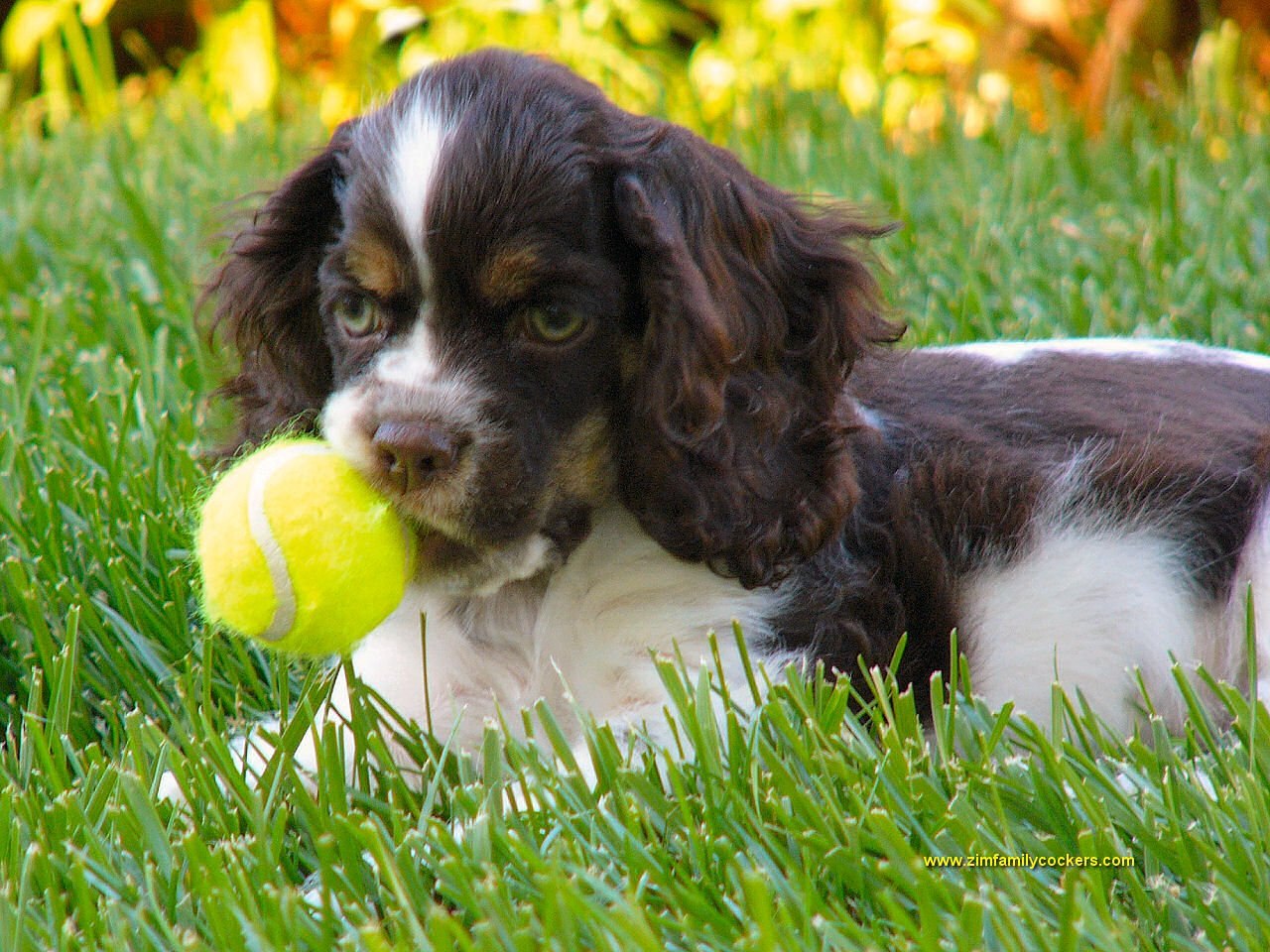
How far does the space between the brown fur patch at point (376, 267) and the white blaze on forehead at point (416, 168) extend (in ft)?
0.18

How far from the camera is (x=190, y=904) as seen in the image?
235cm

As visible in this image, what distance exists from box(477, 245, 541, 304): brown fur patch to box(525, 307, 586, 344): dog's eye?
5 cm

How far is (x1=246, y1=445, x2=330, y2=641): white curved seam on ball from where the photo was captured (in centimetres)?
262

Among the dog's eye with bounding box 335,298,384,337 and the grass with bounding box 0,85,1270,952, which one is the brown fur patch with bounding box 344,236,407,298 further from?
the grass with bounding box 0,85,1270,952

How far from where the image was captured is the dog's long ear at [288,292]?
310cm

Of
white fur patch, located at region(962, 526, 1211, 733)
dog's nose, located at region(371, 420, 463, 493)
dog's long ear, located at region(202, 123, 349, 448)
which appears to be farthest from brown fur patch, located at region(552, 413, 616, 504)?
white fur patch, located at region(962, 526, 1211, 733)

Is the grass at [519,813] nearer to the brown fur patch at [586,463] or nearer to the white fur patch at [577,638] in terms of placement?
the white fur patch at [577,638]

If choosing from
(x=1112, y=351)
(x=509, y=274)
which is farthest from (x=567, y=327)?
(x=1112, y=351)

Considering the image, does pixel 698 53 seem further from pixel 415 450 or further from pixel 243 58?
pixel 415 450

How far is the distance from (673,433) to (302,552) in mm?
668

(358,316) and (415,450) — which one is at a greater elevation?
(358,316)

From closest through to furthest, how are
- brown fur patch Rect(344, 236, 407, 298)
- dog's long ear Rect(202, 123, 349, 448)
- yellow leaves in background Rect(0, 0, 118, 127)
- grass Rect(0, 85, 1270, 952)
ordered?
grass Rect(0, 85, 1270, 952)
brown fur patch Rect(344, 236, 407, 298)
dog's long ear Rect(202, 123, 349, 448)
yellow leaves in background Rect(0, 0, 118, 127)

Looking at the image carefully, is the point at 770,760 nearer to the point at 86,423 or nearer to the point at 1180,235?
the point at 86,423

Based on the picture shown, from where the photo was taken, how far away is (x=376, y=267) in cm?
274
